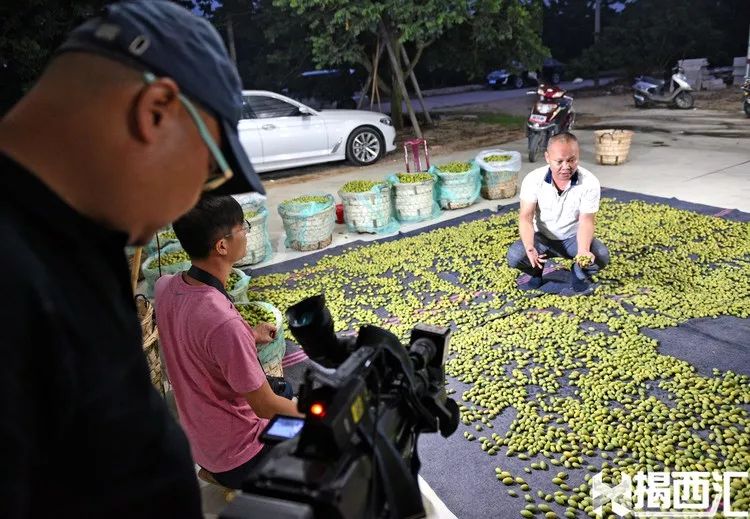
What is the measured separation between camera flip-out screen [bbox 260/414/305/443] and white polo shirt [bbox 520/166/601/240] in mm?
3348

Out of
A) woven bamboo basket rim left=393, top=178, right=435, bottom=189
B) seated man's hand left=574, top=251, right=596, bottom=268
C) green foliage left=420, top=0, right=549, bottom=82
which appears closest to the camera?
seated man's hand left=574, top=251, right=596, bottom=268

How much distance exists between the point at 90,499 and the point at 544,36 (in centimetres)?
2770

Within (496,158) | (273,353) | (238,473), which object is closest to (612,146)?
(496,158)

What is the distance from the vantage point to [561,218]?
4199 millimetres

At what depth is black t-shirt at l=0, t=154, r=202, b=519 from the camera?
0.64 m

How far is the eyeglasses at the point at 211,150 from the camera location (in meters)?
0.82

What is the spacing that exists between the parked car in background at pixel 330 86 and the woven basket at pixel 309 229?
31.1ft

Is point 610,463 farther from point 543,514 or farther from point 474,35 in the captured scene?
point 474,35

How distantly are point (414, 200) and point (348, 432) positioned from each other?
17.0 ft

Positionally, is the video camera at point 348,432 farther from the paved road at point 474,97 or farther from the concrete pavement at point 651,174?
the paved road at point 474,97

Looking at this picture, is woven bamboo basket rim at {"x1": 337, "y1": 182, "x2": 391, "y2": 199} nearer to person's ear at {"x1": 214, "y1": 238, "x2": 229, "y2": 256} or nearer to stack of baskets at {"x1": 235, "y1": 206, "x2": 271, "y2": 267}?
stack of baskets at {"x1": 235, "y1": 206, "x2": 271, "y2": 267}

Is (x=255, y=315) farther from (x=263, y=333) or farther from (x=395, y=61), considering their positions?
(x=395, y=61)

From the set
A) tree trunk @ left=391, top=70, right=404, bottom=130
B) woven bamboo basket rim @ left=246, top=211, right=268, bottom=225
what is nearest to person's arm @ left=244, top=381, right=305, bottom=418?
woven bamboo basket rim @ left=246, top=211, right=268, bottom=225

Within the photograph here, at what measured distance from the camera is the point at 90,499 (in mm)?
751
